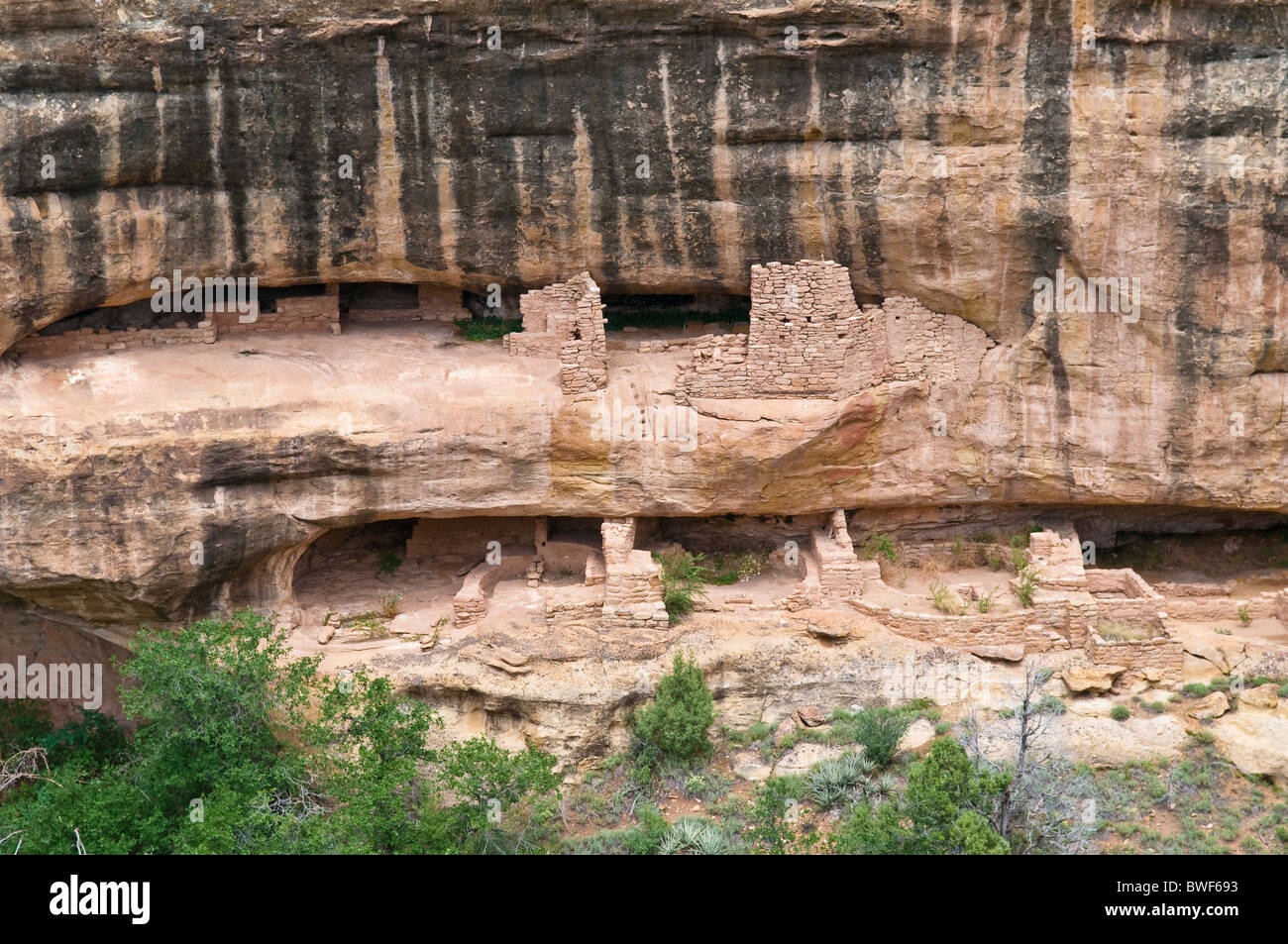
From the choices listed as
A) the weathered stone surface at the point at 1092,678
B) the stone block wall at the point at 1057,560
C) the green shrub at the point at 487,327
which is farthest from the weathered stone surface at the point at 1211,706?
the green shrub at the point at 487,327

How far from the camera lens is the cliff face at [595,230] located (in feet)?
46.0

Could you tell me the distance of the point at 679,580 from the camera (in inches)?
619

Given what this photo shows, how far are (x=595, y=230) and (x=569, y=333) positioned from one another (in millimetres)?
1089

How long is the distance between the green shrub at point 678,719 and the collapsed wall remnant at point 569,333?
9.66 ft

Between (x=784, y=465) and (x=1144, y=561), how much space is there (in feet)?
14.2

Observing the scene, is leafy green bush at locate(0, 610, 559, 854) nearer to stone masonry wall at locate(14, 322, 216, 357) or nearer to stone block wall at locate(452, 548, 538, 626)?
stone block wall at locate(452, 548, 538, 626)

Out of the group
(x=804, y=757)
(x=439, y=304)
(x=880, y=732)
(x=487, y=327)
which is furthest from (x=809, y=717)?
(x=439, y=304)

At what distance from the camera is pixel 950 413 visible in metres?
16.0

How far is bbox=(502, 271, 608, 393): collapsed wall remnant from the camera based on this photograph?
15359 mm

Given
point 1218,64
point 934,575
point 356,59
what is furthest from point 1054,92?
point 356,59

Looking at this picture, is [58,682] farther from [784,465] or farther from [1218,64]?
[1218,64]

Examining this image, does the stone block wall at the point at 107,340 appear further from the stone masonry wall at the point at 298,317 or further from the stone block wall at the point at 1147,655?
the stone block wall at the point at 1147,655

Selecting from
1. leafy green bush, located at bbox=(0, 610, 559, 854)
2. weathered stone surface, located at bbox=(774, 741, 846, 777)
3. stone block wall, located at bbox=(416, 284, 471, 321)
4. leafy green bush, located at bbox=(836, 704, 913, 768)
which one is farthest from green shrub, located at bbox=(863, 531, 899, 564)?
stone block wall, located at bbox=(416, 284, 471, 321)

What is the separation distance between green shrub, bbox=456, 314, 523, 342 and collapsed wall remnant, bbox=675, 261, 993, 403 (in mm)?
1955
